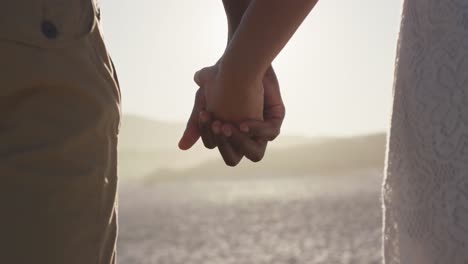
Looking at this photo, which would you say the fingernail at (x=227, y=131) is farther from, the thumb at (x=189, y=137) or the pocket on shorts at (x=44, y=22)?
the pocket on shorts at (x=44, y=22)

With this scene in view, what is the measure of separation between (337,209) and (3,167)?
10.4 meters

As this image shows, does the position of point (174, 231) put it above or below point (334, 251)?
below

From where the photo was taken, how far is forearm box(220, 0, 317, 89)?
158 cm

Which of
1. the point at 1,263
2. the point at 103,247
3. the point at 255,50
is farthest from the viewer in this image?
the point at 255,50

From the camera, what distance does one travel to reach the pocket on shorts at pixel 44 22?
1.11m

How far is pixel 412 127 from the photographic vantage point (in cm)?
120

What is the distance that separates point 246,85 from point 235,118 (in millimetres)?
104

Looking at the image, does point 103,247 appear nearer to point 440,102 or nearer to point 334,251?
point 440,102

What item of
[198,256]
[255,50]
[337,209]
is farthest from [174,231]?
[255,50]

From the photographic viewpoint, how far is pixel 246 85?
1669mm

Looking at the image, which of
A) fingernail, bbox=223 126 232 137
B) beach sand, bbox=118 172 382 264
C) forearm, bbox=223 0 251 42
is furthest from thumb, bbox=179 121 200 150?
beach sand, bbox=118 172 382 264

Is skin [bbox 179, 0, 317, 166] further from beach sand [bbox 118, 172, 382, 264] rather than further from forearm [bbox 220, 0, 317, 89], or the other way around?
beach sand [bbox 118, 172, 382, 264]

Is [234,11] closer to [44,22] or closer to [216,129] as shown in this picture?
[216,129]

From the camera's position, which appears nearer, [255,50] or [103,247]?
[103,247]
